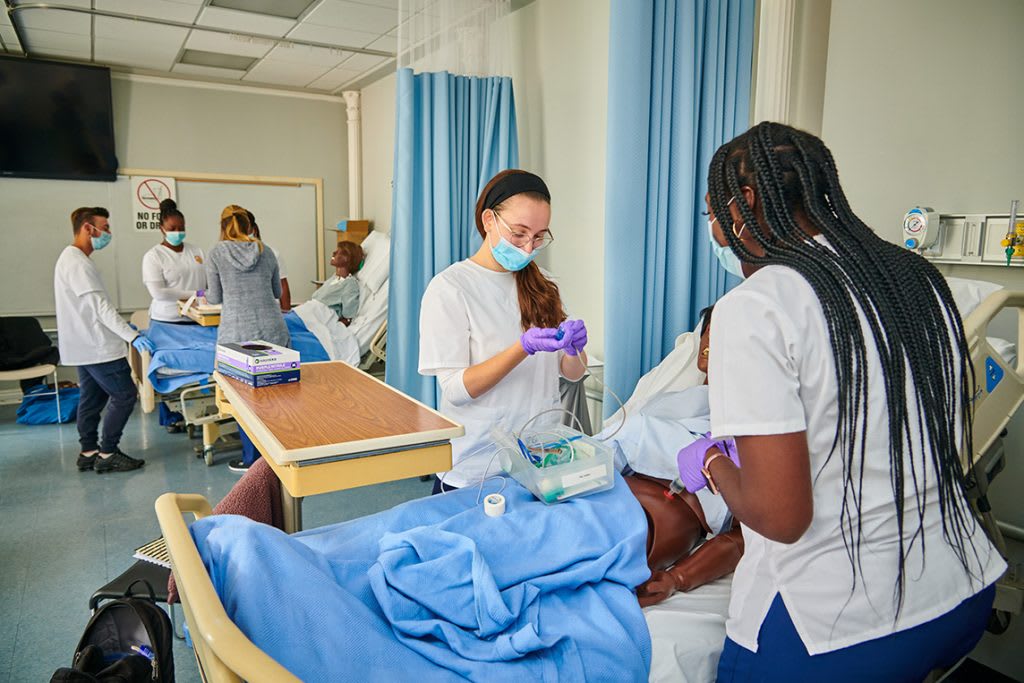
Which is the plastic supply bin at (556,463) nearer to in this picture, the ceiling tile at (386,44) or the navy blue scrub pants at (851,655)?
the navy blue scrub pants at (851,655)

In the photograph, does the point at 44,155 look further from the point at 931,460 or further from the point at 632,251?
the point at 931,460

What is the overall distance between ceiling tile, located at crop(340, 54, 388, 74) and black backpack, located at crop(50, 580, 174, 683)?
14.3 feet

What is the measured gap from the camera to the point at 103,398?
3879 millimetres

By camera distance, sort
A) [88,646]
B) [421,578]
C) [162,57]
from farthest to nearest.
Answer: [162,57] → [88,646] → [421,578]

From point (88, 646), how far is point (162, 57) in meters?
4.88

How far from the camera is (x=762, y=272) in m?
0.98

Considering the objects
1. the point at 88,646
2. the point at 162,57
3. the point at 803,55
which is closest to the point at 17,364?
the point at 162,57

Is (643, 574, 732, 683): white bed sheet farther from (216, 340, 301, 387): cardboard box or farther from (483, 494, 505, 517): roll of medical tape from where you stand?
(216, 340, 301, 387): cardboard box

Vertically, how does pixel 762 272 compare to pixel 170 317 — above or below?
above

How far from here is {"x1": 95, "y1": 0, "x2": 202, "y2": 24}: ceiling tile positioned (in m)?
3.90

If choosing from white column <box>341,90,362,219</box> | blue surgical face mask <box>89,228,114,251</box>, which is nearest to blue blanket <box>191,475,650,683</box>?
blue surgical face mask <box>89,228,114,251</box>

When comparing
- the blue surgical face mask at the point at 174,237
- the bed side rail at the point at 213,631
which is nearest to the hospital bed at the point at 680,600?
the bed side rail at the point at 213,631

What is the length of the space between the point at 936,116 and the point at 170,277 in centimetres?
446

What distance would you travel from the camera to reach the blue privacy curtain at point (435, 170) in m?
3.26
